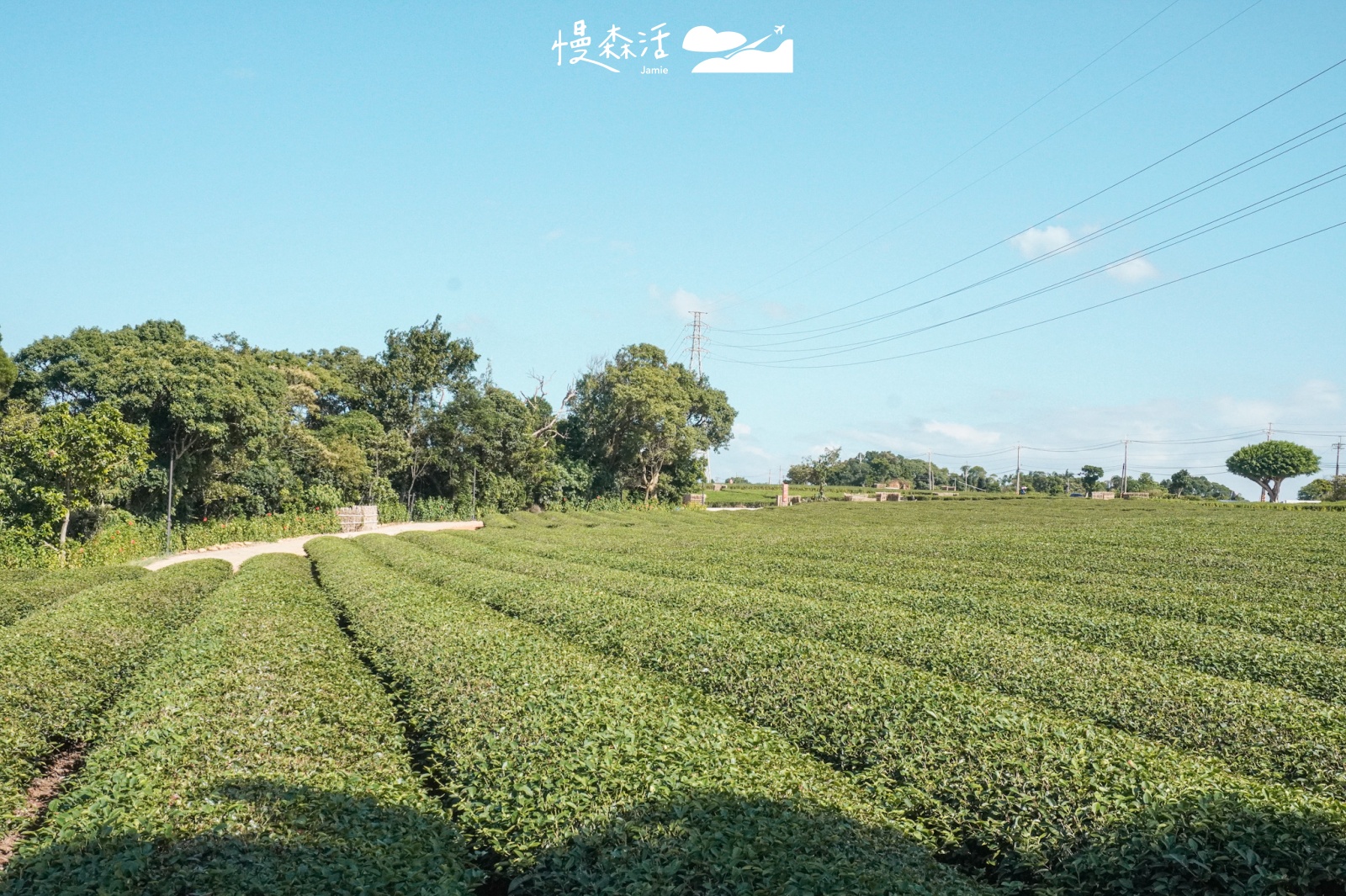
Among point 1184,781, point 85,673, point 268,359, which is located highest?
point 268,359

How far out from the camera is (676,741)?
20.4ft

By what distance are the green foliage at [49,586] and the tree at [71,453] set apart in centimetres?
249

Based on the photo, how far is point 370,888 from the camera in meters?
4.31

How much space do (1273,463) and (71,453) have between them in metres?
85.8

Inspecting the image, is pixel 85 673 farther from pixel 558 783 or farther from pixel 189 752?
pixel 558 783

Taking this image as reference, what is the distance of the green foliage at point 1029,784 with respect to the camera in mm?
4652

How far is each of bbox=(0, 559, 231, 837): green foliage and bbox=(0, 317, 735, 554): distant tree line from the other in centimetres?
917

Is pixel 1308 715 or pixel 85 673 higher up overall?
pixel 1308 715

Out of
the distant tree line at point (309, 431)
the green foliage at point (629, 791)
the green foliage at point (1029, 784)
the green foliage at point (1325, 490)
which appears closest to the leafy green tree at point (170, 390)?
the distant tree line at point (309, 431)

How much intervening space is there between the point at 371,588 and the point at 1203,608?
46.1 feet

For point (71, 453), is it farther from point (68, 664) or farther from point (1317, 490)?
point (1317, 490)

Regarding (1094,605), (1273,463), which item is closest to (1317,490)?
(1273,463)

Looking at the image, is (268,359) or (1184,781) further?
(268,359)

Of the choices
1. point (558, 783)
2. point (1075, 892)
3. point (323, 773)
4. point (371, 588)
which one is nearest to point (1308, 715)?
point (1075, 892)
